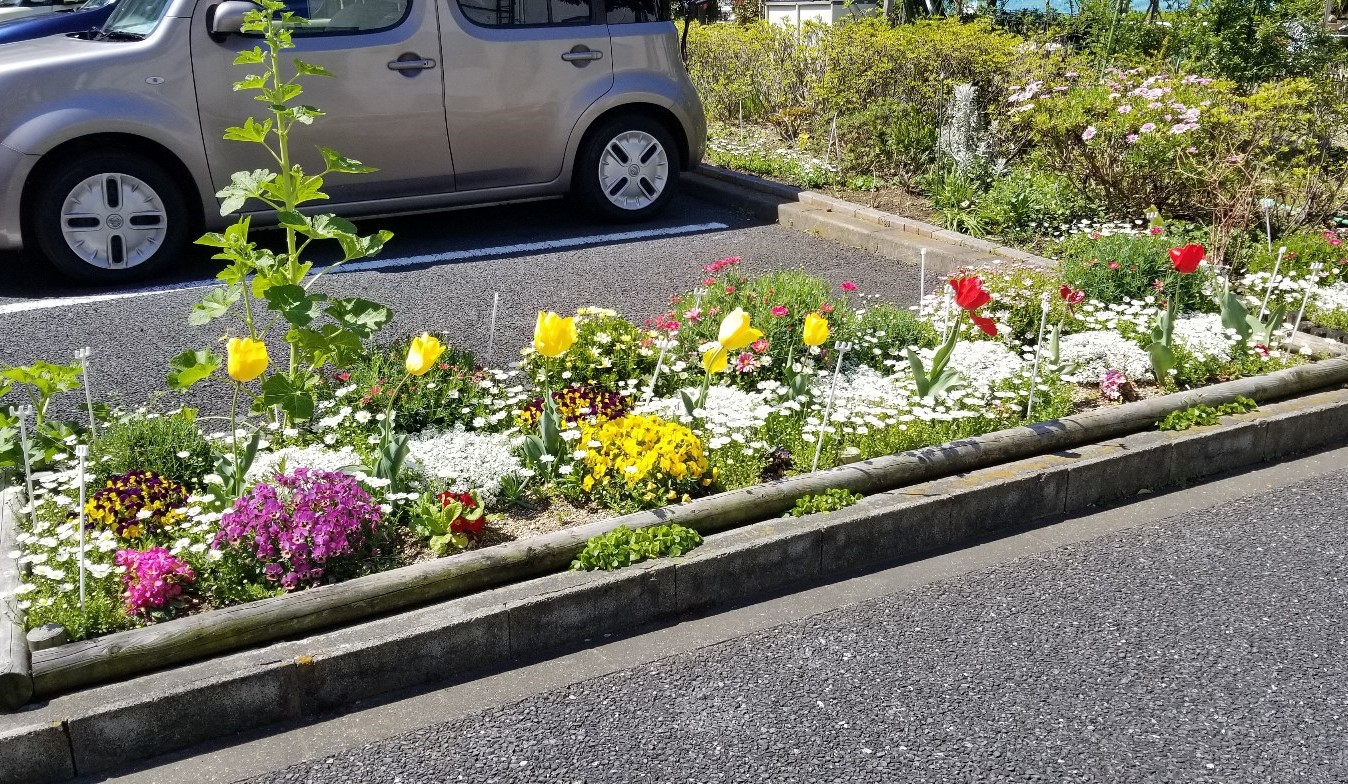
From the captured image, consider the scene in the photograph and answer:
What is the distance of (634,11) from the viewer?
8289mm

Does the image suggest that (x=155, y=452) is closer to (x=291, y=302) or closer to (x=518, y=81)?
(x=291, y=302)

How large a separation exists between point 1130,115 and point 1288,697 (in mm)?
5349

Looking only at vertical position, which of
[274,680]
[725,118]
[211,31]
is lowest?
[274,680]

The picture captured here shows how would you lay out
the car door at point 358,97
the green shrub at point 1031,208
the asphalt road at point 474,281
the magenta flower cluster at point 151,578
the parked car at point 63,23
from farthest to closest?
the parked car at point 63,23 → the green shrub at point 1031,208 → the car door at point 358,97 → the asphalt road at point 474,281 → the magenta flower cluster at point 151,578

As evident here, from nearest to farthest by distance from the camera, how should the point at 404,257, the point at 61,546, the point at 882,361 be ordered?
the point at 61,546 < the point at 882,361 < the point at 404,257

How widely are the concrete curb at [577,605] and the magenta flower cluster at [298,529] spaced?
269mm

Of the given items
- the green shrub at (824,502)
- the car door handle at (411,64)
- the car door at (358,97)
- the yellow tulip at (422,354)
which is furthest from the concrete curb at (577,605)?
the car door handle at (411,64)

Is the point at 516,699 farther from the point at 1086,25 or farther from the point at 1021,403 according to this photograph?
the point at 1086,25

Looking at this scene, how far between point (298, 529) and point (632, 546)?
3.24 feet

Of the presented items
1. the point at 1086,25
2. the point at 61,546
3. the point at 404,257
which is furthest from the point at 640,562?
the point at 1086,25

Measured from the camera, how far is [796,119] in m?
11.5

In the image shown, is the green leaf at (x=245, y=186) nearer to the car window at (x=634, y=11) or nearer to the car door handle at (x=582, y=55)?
the car door handle at (x=582, y=55)

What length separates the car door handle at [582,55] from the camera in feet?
26.2

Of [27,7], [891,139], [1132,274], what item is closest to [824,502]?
[1132,274]
